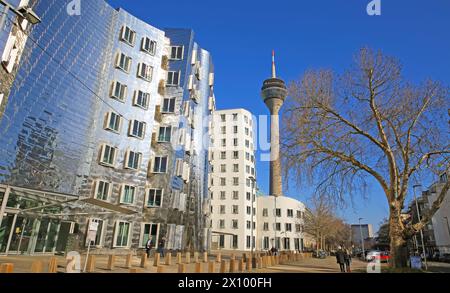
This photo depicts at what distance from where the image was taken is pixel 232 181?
68.4 metres

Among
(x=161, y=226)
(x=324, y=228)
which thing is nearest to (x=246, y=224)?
(x=324, y=228)

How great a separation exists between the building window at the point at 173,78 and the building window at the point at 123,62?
16.8ft

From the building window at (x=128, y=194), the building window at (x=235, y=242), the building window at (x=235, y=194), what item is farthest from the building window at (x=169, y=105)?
the building window at (x=235, y=242)

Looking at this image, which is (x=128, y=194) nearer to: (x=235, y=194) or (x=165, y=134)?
(x=165, y=134)

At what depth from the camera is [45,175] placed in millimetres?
20094

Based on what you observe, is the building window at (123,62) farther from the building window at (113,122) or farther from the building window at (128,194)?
the building window at (128,194)

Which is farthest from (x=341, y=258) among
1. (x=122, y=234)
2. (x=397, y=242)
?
(x=122, y=234)

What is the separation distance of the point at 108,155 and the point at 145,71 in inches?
397

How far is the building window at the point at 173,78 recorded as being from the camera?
3272 centimetres
